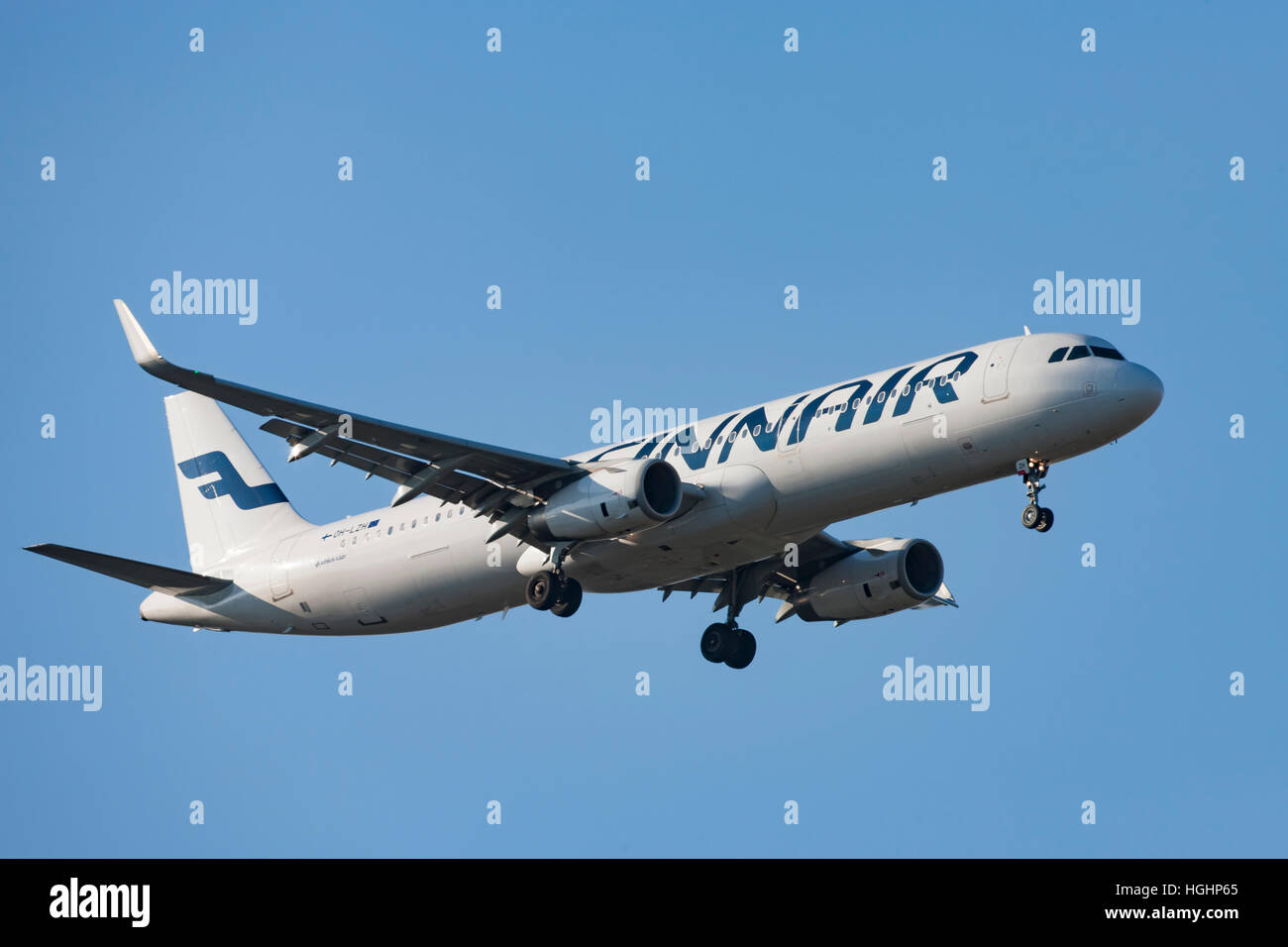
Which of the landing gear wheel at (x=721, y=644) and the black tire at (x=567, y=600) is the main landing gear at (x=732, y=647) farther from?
the black tire at (x=567, y=600)

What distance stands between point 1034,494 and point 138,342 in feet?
65.4

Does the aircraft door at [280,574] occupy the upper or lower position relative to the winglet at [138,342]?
lower

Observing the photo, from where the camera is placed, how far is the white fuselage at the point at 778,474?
3616 centimetres

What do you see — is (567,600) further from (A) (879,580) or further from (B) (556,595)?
(A) (879,580)

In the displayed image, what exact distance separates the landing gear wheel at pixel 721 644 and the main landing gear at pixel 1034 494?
478 inches

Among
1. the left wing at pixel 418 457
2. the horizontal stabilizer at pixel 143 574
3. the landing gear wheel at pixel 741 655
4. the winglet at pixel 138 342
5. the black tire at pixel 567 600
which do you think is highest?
the winglet at pixel 138 342

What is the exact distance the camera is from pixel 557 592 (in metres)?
40.4

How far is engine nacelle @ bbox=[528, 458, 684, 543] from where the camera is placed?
3809 cm

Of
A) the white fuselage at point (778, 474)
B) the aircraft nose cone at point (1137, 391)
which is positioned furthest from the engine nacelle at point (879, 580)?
the aircraft nose cone at point (1137, 391)

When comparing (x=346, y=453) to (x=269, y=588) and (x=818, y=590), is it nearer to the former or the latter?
(x=269, y=588)

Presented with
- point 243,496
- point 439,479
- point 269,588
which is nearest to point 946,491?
point 439,479

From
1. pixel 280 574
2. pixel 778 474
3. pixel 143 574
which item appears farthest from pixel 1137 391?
pixel 143 574

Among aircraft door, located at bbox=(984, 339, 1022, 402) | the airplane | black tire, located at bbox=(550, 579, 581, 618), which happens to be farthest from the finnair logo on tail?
aircraft door, located at bbox=(984, 339, 1022, 402)

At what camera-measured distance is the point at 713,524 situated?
38719mm
